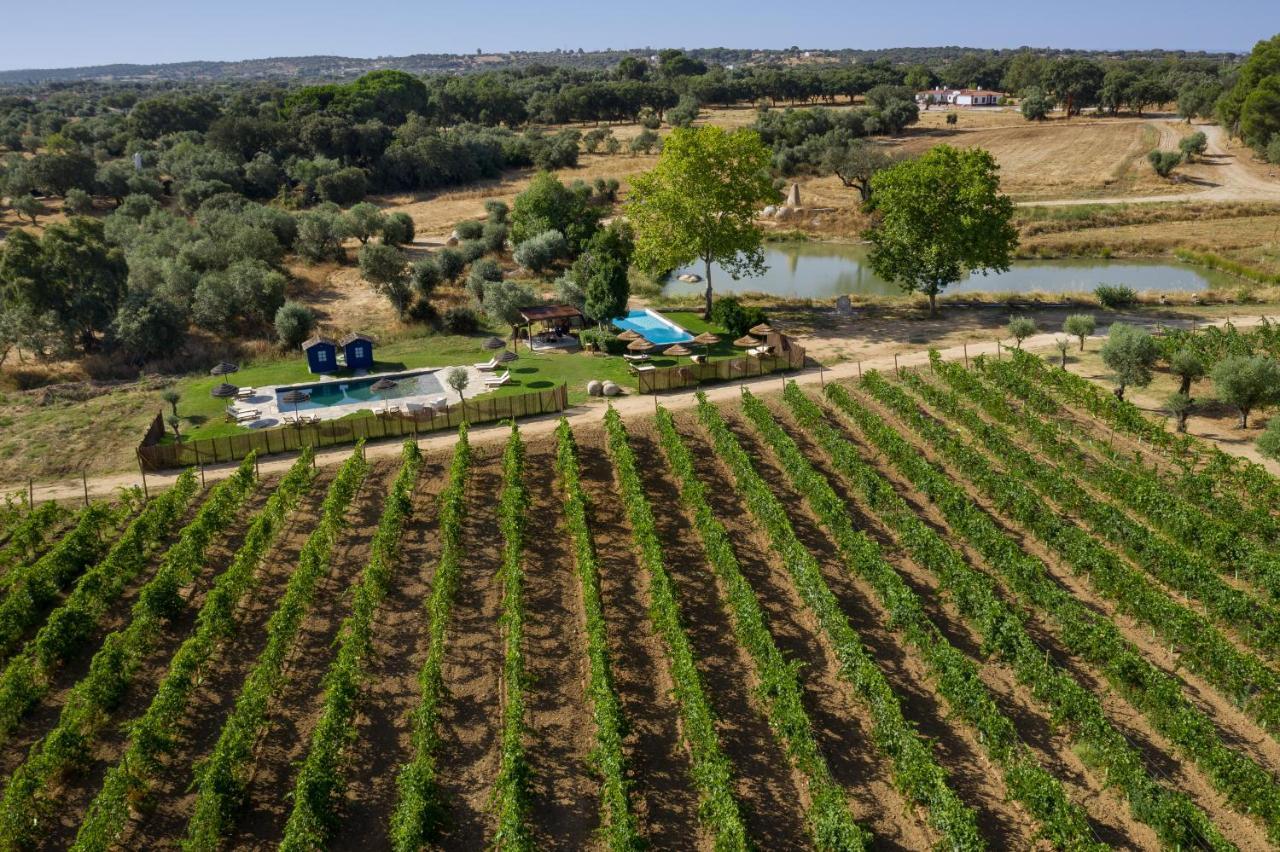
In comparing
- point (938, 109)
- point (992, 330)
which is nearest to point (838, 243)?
point (992, 330)

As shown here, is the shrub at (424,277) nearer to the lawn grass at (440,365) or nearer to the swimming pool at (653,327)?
the lawn grass at (440,365)

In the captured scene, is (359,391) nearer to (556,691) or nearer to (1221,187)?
(556,691)

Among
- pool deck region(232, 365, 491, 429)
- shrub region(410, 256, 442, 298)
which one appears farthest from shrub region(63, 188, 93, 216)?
pool deck region(232, 365, 491, 429)

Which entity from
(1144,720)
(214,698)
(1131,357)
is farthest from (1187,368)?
(214,698)

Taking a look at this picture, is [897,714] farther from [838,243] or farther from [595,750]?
[838,243]

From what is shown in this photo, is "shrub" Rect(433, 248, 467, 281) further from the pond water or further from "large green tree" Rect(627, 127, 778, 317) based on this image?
"large green tree" Rect(627, 127, 778, 317)
